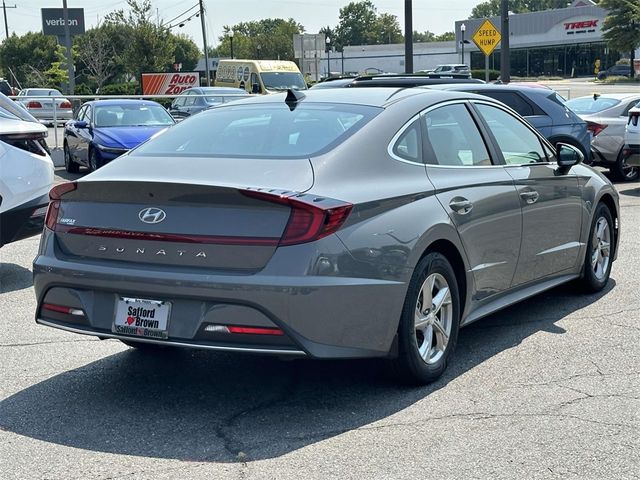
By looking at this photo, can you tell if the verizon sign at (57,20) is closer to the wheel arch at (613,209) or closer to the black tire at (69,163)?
the black tire at (69,163)

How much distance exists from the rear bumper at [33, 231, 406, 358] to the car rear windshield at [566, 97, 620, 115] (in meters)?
13.4

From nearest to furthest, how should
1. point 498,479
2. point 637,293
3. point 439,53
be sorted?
point 498,479 → point 637,293 → point 439,53

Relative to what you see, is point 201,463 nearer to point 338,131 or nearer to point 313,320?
point 313,320

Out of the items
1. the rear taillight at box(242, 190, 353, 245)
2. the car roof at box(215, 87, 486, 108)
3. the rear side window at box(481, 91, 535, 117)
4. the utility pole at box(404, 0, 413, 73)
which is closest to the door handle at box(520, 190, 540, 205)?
the car roof at box(215, 87, 486, 108)

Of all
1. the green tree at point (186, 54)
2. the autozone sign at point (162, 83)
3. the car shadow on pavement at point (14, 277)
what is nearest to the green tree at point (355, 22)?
the green tree at point (186, 54)

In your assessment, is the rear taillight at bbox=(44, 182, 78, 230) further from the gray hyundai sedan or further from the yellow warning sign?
the yellow warning sign

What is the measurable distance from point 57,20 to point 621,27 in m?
42.9

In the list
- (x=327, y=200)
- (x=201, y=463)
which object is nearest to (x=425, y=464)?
(x=201, y=463)

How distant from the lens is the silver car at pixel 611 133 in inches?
659

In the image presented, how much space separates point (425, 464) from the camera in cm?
426

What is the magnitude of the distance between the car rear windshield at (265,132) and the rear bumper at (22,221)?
2.79 m

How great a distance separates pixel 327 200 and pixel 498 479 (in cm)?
152

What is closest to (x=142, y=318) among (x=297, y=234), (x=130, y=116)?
(x=297, y=234)

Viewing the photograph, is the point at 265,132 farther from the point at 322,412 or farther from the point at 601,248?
the point at 601,248
